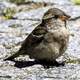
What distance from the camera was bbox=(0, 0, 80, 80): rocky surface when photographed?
20.7 ft

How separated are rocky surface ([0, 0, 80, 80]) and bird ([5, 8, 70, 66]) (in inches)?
7.8

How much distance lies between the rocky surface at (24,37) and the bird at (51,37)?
198 millimetres

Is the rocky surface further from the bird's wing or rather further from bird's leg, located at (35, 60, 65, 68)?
the bird's wing

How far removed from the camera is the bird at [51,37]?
6.51 m

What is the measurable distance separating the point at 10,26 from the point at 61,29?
268 centimetres

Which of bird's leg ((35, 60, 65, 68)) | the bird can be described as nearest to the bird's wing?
the bird

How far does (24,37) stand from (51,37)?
1961 mm

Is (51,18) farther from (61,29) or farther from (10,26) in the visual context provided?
(10,26)

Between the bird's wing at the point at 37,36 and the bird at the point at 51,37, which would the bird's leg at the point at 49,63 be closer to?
the bird at the point at 51,37

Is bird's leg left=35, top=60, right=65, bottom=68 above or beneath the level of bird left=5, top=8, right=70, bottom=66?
beneath

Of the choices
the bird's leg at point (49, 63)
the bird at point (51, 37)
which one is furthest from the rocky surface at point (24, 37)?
the bird at point (51, 37)

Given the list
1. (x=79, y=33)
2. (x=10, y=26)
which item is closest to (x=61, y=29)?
(x=79, y=33)

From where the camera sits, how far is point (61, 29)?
6562 millimetres

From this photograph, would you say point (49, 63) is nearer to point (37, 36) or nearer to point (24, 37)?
point (37, 36)
